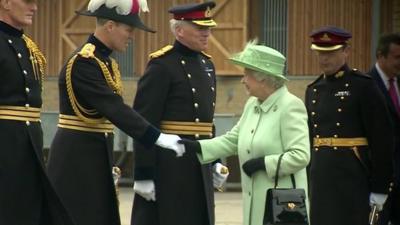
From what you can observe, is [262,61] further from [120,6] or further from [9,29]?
[9,29]

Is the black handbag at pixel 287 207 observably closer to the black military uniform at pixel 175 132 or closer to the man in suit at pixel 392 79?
the black military uniform at pixel 175 132

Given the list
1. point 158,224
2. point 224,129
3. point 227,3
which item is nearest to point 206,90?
point 158,224

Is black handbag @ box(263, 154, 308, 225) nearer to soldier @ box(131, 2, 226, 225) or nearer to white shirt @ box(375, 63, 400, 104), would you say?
soldier @ box(131, 2, 226, 225)

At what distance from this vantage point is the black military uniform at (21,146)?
237 inches

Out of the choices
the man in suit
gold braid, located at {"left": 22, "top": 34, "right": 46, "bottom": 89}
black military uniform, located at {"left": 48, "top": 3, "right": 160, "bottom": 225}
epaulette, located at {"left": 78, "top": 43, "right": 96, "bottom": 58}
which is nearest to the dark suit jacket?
the man in suit

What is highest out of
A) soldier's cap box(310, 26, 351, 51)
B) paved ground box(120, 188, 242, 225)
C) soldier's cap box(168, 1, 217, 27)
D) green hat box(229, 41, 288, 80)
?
soldier's cap box(168, 1, 217, 27)

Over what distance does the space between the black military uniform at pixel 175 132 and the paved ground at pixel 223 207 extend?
16.7 feet

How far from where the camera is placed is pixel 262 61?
20.8ft

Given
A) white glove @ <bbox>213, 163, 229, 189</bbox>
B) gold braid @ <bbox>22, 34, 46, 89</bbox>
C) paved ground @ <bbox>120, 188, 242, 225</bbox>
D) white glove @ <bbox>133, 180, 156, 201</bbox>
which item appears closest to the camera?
gold braid @ <bbox>22, 34, 46, 89</bbox>

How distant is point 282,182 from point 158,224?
118 cm

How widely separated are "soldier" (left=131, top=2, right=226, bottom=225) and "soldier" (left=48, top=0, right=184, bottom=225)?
438 millimetres

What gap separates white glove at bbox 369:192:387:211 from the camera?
7.57 meters

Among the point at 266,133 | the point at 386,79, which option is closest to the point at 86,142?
the point at 266,133

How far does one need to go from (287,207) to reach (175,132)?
132cm
